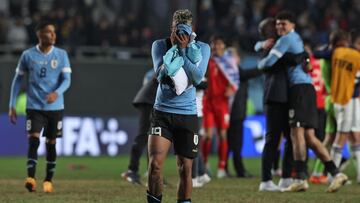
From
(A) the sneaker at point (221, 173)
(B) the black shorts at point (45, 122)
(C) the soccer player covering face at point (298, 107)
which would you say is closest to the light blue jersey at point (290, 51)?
(C) the soccer player covering face at point (298, 107)

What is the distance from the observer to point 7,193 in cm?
1299

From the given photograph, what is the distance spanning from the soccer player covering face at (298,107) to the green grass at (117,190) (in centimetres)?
34

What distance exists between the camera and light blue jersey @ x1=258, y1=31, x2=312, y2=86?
43.5ft

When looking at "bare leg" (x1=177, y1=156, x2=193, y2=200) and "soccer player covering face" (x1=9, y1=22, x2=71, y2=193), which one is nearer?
"bare leg" (x1=177, y1=156, x2=193, y2=200)

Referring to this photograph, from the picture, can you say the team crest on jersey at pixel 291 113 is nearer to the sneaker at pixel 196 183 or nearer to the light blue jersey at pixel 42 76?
the sneaker at pixel 196 183

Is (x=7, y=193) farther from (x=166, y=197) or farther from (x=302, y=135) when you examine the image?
(x=302, y=135)

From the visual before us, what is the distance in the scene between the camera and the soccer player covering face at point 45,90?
533 inches

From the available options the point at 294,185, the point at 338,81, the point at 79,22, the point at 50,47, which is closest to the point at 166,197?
the point at 294,185

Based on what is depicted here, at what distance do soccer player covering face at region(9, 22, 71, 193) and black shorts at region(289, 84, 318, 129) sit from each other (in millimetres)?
3170

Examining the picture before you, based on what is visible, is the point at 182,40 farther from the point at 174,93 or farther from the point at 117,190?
the point at 117,190

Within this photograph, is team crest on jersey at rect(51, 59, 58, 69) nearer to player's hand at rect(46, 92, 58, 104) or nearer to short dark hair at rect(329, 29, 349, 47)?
player's hand at rect(46, 92, 58, 104)

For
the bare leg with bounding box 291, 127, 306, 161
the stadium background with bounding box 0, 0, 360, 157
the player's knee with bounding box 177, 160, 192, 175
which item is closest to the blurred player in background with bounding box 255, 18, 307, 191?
the bare leg with bounding box 291, 127, 306, 161

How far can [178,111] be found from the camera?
1020 centimetres

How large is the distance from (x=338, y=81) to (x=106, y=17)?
561 inches
